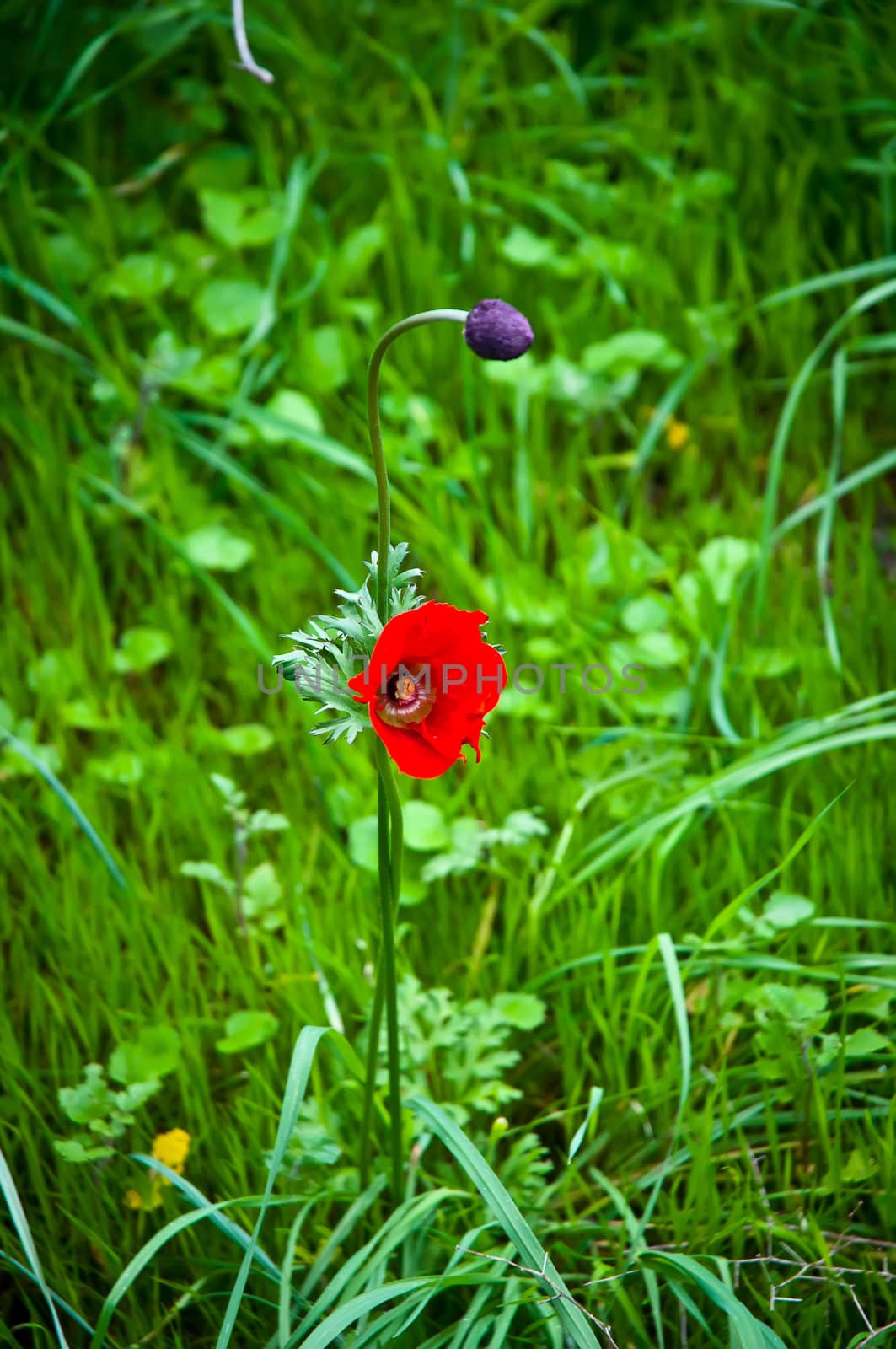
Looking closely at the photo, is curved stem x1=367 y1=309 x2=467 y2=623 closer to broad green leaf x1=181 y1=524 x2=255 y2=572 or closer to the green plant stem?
the green plant stem

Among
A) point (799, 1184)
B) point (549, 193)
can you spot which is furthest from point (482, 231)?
point (799, 1184)

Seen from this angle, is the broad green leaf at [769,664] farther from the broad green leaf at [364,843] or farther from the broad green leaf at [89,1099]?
the broad green leaf at [89,1099]

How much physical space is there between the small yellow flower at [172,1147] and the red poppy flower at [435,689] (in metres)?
0.59

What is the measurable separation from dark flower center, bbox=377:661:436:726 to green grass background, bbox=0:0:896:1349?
48 cm

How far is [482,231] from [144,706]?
116 cm

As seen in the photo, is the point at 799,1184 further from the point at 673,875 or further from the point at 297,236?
the point at 297,236

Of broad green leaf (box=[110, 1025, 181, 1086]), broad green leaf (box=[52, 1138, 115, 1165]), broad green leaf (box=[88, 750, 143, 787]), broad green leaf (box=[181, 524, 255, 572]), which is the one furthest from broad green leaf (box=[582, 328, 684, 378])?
broad green leaf (box=[52, 1138, 115, 1165])

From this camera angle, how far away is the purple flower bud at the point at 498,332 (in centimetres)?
90

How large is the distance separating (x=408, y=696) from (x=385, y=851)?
0.15 m

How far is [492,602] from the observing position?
1823mm

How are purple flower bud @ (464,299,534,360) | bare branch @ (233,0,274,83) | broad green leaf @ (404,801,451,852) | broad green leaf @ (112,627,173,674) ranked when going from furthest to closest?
broad green leaf @ (112,627,173,674), broad green leaf @ (404,801,451,852), bare branch @ (233,0,274,83), purple flower bud @ (464,299,534,360)

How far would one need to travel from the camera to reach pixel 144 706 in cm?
181

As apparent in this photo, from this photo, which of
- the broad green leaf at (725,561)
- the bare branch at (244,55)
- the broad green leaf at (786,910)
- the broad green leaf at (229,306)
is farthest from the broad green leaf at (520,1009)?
the broad green leaf at (229,306)

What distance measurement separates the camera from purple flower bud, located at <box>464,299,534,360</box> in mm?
903
